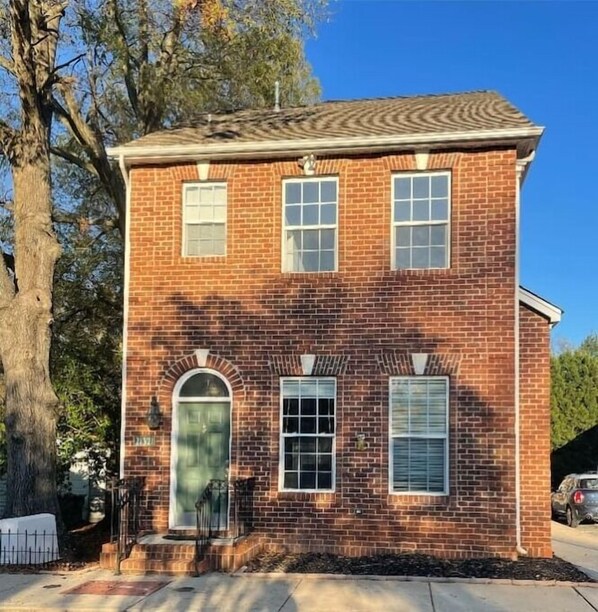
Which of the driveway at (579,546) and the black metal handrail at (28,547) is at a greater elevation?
the black metal handrail at (28,547)

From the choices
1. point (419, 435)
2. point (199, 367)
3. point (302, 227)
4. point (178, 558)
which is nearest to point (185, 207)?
point (302, 227)

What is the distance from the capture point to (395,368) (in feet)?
37.7

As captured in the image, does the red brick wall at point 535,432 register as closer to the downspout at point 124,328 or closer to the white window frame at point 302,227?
the white window frame at point 302,227

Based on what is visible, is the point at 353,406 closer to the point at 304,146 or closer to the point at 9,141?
the point at 304,146

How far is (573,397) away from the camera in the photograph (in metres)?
27.5

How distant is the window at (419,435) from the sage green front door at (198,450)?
257 cm

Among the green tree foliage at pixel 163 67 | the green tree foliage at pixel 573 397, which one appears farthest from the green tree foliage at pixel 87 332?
the green tree foliage at pixel 573 397

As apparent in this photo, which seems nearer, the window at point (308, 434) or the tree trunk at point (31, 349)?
the window at point (308, 434)

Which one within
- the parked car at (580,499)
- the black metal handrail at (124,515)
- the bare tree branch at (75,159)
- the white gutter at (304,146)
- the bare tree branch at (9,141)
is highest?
the bare tree branch at (75,159)

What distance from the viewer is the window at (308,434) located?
11.6 m

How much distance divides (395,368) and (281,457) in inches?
85.5

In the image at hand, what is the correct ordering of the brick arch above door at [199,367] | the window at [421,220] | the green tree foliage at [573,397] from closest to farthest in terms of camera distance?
the window at [421,220] < the brick arch above door at [199,367] < the green tree foliage at [573,397]

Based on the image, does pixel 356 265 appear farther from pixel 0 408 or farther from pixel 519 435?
pixel 0 408

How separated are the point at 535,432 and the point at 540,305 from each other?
1896mm
